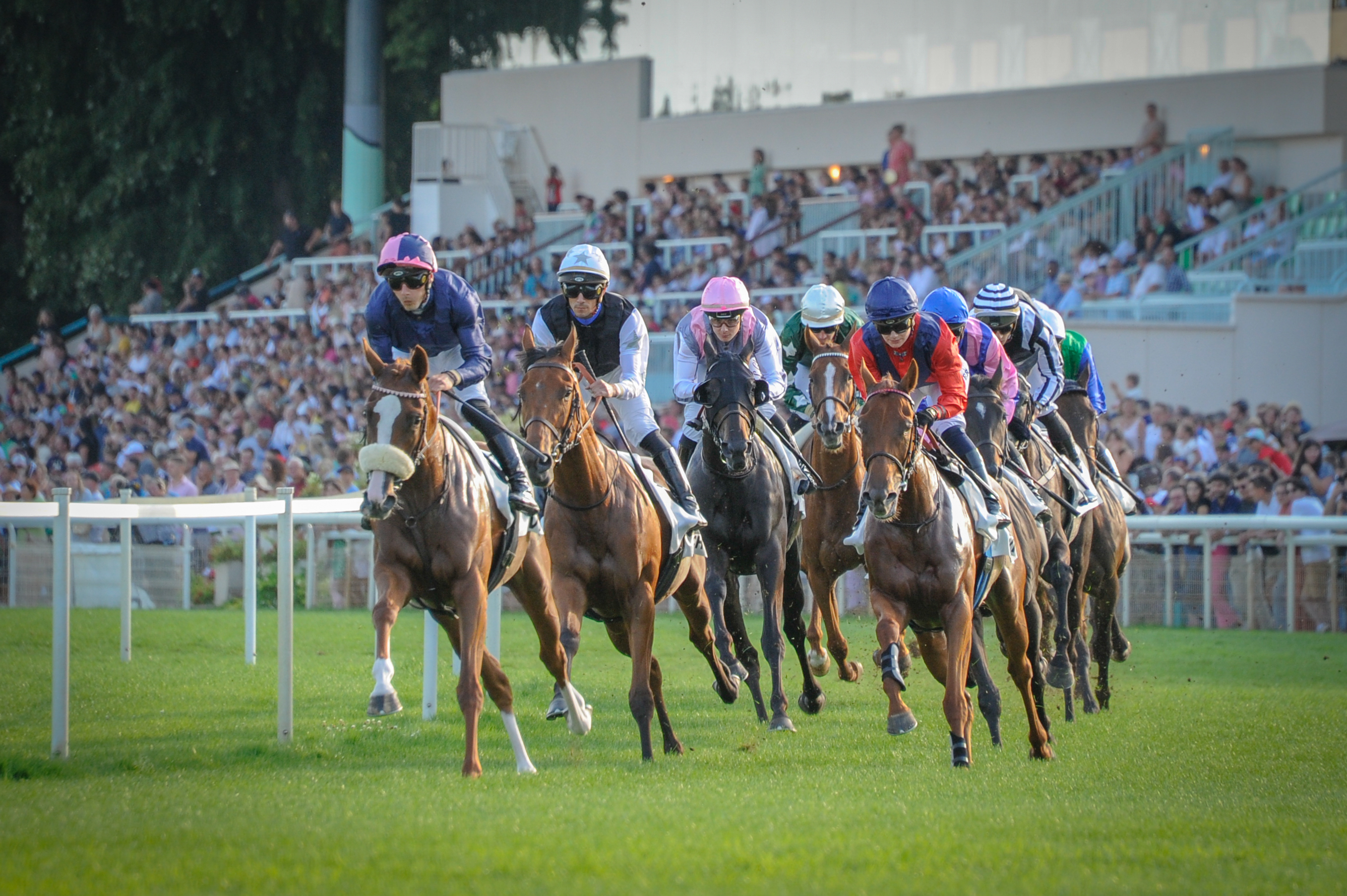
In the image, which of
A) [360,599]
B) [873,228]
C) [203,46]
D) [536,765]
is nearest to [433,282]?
[536,765]

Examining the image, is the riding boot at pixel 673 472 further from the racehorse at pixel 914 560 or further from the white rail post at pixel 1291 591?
the white rail post at pixel 1291 591

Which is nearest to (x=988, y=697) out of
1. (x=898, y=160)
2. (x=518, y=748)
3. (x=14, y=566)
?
(x=518, y=748)

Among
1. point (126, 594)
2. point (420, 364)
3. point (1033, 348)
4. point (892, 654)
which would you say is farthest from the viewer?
point (126, 594)

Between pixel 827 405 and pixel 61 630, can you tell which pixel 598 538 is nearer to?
pixel 827 405

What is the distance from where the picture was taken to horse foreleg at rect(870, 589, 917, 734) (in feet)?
23.6

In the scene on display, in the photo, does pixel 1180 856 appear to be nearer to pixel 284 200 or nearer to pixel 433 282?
pixel 433 282

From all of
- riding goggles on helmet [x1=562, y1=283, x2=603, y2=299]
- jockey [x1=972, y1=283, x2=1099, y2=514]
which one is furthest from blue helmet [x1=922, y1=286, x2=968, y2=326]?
riding goggles on helmet [x1=562, y1=283, x2=603, y2=299]

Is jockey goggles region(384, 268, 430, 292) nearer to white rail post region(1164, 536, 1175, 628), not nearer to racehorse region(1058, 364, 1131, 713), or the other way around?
racehorse region(1058, 364, 1131, 713)

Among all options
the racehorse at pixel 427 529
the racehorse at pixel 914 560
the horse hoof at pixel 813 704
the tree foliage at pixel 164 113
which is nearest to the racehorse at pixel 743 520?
the horse hoof at pixel 813 704

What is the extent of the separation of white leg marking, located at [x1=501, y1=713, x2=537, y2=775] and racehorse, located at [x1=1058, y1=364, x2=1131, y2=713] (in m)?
4.05

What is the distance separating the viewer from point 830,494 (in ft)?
30.0

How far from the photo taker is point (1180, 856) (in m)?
5.15

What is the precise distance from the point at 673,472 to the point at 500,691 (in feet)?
5.20

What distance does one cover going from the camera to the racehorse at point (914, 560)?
716 cm
